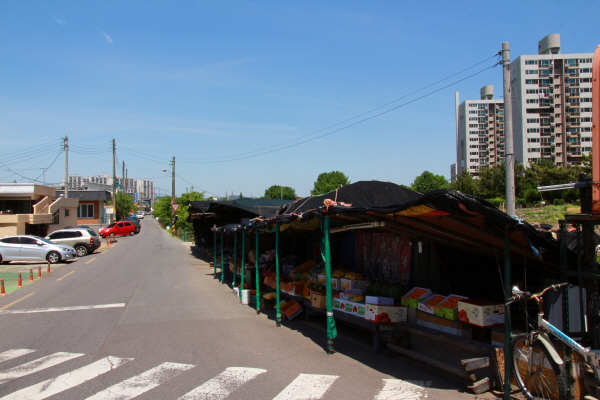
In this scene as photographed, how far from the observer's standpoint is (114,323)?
35.3ft

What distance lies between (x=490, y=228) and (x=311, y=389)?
3.14 m

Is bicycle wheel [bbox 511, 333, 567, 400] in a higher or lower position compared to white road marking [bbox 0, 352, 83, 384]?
higher

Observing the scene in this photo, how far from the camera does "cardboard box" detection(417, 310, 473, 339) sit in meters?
6.55

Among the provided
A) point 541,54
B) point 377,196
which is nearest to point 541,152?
point 541,54

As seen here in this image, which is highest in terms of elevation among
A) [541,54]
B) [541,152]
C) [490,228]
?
[541,54]

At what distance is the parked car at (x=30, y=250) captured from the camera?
24672 mm

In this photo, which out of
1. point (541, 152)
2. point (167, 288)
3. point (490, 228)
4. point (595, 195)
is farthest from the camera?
point (541, 152)

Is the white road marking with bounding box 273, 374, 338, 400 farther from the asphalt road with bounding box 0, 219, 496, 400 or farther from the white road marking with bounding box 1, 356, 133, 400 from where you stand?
the white road marking with bounding box 1, 356, 133, 400

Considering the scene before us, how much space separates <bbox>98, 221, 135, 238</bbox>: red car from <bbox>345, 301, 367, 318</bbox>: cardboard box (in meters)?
44.2

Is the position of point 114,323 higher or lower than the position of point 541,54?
lower

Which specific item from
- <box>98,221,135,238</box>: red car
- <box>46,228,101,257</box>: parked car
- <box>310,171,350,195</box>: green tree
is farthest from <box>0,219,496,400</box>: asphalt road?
<box>310,171,350,195</box>: green tree

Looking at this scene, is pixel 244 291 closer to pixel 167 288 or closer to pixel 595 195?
pixel 167 288

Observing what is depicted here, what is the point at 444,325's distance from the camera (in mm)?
6773

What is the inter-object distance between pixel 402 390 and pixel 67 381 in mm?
4769
